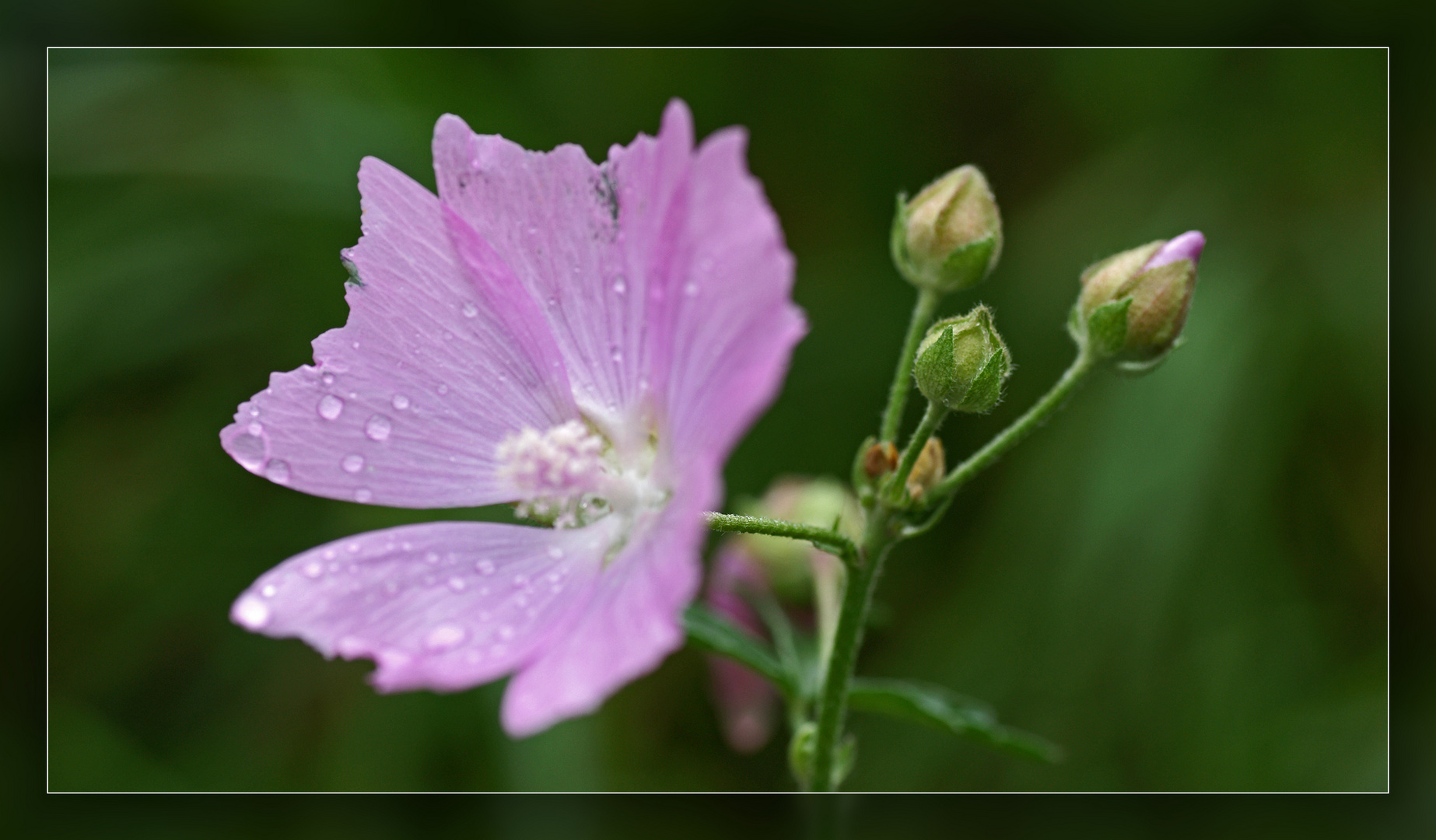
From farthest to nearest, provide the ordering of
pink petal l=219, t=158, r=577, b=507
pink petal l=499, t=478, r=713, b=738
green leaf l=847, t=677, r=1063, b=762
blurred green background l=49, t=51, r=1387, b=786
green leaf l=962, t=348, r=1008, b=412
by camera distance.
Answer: blurred green background l=49, t=51, r=1387, b=786, green leaf l=847, t=677, r=1063, b=762, pink petal l=219, t=158, r=577, b=507, green leaf l=962, t=348, r=1008, b=412, pink petal l=499, t=478, r=713, b=738

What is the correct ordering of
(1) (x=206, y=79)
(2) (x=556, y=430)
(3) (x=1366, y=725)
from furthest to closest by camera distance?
1. (1) (x=206, y=79)
2. (3) (x=1366, y=725)
3. (2) (x=556, y=430)

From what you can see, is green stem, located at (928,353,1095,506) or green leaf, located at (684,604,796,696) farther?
green leaf, located at (684,604,796,696)

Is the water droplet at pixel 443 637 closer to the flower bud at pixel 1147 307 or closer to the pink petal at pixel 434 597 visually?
the pink petal at pixel 434 597

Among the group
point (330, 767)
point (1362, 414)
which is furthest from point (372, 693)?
point (1362, 414)

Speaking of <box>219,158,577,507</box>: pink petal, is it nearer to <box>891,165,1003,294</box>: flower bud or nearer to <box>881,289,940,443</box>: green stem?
<box>881,289,940,443</box>: green stem

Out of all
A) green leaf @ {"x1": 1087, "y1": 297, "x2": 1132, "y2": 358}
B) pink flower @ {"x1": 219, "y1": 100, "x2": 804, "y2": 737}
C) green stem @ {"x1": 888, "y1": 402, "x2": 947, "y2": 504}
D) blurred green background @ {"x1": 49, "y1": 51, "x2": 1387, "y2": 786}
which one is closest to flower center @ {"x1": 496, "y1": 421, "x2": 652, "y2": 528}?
pink flower @ {"x1": 219, "y1": 100, "x2": 804, "y2": 737}


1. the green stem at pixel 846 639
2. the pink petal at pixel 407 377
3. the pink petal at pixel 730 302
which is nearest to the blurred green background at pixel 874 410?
the green stem at pixel 846 639

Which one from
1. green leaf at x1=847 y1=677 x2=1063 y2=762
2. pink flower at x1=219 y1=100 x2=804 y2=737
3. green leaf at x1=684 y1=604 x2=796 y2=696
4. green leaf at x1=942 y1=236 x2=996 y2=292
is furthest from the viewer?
green leaf at x1=684 y1=604 x2=796 y2=696

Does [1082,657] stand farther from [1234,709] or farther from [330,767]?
[330,767]
